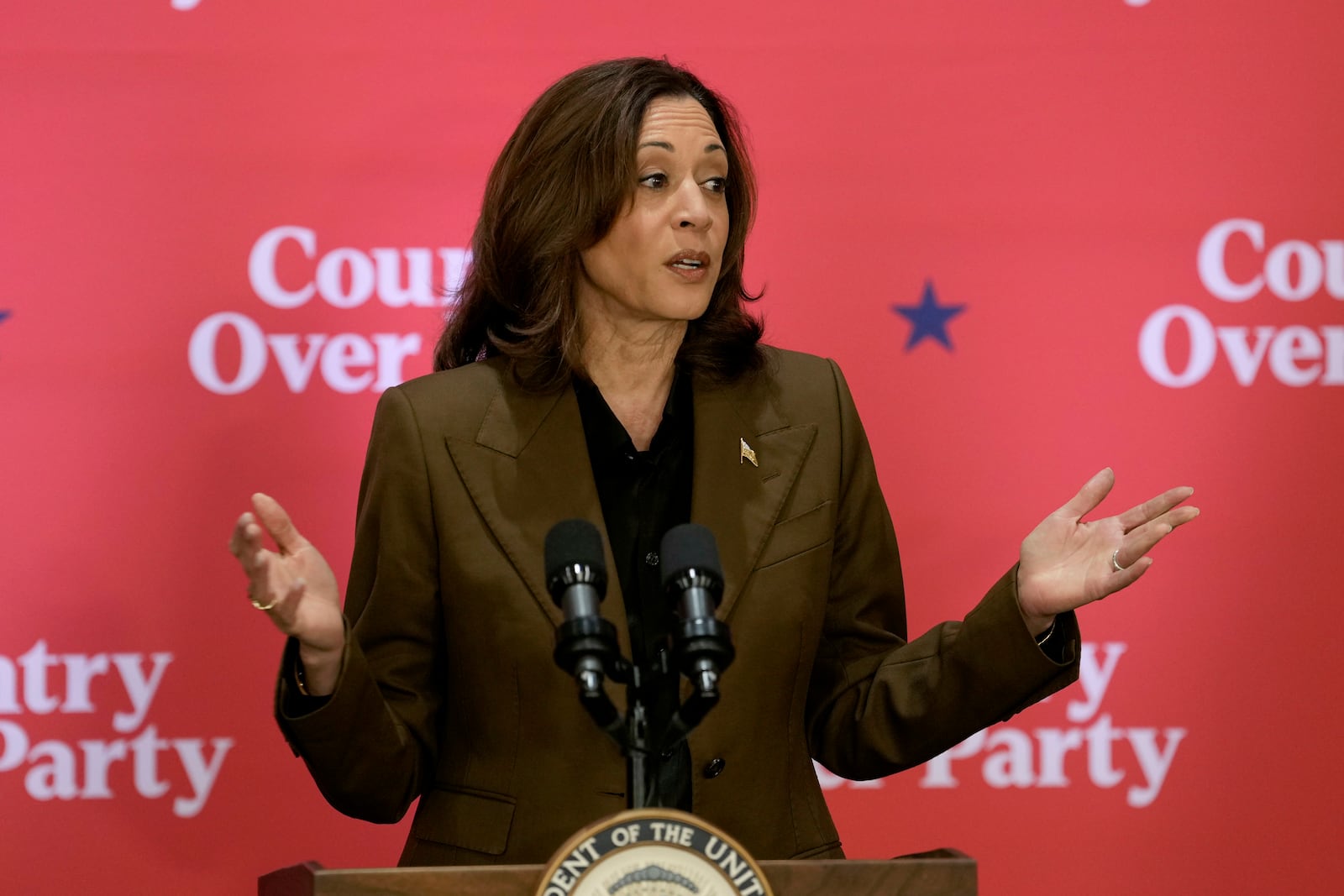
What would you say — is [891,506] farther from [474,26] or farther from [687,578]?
[687,578]

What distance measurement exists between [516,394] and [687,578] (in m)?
0.81

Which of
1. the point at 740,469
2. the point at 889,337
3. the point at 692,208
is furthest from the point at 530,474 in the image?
the point at 889,337

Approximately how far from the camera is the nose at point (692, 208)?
1996 millimetres

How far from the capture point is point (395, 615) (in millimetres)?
1934

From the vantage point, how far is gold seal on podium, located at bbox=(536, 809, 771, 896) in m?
1.26

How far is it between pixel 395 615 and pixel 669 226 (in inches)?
23.5

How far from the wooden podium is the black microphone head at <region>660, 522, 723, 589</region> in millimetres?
264

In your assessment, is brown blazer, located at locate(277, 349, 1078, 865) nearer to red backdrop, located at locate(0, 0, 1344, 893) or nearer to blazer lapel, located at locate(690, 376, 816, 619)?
blazer lapel, located at locate(690, 376, 816, 619)

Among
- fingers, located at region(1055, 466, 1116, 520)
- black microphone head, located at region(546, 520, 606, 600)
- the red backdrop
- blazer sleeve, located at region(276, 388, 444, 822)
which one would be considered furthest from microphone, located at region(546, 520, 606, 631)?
the red backdrop

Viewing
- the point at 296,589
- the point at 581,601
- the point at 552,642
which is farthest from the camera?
the point at 552,642

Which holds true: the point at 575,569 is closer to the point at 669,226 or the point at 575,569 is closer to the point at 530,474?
the point at 530,474

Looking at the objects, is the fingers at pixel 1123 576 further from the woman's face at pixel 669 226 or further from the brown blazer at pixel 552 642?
the woman's face at pixel 669 226

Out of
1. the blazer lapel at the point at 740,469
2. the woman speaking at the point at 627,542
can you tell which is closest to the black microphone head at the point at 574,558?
the woman speaking at the point at 627,542

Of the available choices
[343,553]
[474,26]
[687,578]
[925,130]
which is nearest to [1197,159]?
[925,130]
